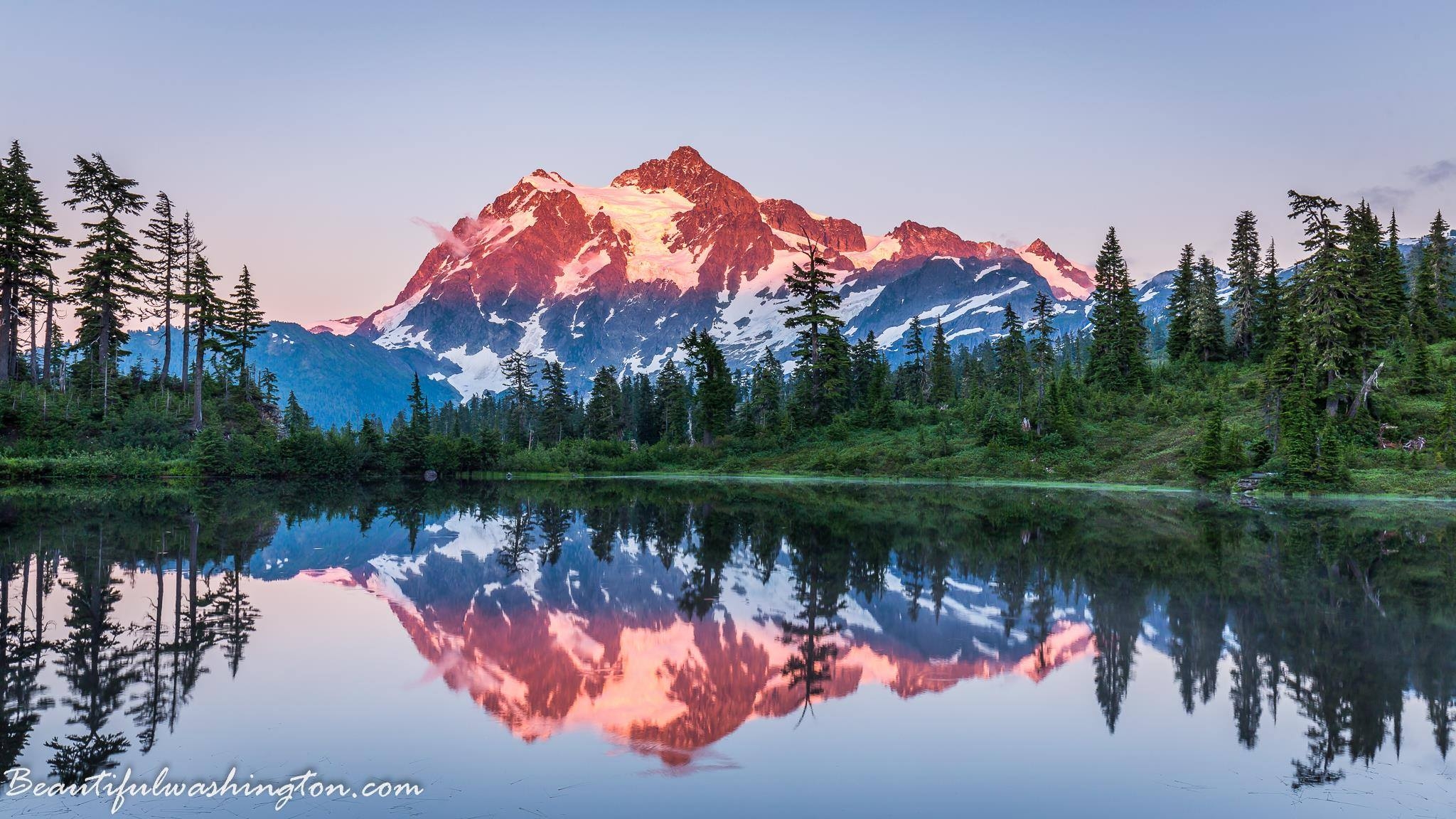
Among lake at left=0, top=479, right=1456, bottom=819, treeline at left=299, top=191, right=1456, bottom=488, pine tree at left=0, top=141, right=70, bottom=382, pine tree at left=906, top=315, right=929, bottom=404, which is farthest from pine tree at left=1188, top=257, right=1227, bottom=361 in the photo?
pine tree at left=0, top=141, right=70, bottom=382

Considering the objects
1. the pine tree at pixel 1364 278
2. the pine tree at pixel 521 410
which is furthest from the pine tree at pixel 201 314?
the pine tree at pixel 1364 278

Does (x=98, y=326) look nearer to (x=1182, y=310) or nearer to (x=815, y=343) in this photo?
(x=815, y=343)

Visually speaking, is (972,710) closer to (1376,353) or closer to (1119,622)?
(1119,622)

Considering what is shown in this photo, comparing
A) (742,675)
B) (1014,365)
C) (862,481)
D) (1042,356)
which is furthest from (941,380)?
(742,675)

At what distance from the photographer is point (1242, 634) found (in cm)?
1379

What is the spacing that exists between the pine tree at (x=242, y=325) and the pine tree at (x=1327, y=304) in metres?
73.1

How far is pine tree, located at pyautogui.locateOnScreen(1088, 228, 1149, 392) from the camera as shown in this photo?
69688 mm

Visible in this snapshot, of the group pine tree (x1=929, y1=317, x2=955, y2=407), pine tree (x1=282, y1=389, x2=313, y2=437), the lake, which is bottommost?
the lake

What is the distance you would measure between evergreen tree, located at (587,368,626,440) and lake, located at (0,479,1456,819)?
2870 inches

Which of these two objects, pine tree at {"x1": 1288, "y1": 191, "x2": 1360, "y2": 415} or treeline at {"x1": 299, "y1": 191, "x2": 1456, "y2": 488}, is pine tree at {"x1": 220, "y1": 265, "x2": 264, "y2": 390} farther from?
pine tree at {"x1": 1288, "y1": 191, "x2": 1360, "y2": 415}

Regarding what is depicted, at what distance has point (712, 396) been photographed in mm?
77375

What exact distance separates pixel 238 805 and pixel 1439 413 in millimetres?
56497

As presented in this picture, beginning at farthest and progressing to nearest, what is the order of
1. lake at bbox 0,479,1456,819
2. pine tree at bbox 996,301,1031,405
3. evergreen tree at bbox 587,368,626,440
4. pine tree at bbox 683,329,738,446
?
evergreen tree at bbox 587,368,626,440, pine tree at bbox 683,329,738,446, pine tree at bbox 996,301,1031,405, lake at bbox 0,479,1456,819

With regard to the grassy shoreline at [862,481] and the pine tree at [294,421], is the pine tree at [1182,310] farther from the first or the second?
the pine tree at [294,421]
